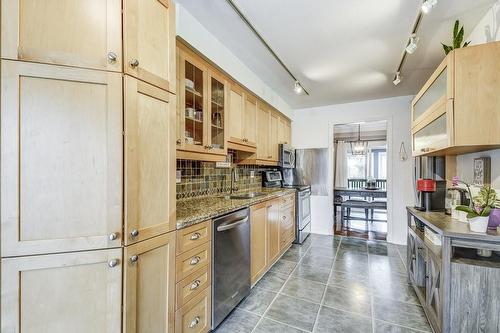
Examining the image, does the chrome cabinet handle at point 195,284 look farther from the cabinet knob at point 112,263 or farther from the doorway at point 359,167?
the doorway at point 359,167

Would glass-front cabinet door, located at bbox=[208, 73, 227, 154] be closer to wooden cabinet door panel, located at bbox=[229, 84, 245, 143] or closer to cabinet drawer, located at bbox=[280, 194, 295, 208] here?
wooden cabinet door panel, located at bbox=[229, 84, 245, 143]

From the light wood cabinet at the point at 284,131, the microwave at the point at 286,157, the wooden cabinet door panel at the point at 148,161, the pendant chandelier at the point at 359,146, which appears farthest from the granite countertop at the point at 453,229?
the pendant chandelier at the point at 359,146

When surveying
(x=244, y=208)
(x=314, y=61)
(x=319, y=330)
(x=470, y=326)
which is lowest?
(x=319, y=330)

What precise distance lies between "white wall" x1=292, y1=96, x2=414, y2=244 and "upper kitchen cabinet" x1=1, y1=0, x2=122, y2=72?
4.04 metres

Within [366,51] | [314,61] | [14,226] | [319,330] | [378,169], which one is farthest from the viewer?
[378,169]

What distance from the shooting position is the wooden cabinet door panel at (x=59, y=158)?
0.93 meters

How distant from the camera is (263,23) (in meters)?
1.97

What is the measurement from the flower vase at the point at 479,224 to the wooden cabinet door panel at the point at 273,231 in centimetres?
174

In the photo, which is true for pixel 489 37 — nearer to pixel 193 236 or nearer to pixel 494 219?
pixel 494 219

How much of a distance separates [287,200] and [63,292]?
281 cm

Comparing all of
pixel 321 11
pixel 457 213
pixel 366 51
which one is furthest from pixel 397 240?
pixel 321 11

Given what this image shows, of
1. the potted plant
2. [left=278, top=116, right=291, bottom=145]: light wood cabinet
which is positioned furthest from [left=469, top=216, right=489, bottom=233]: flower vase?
[left=278, top=116, right=291, bottom=145]: light wood cabinet

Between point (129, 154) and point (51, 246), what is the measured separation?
1.67 ft

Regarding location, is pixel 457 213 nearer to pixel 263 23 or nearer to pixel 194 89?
pixel 263 23
